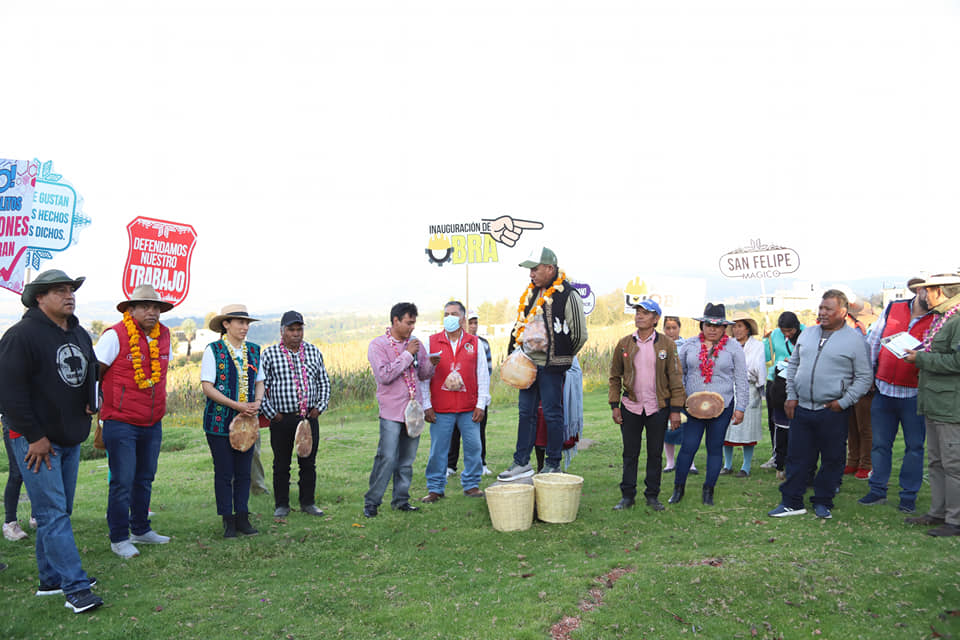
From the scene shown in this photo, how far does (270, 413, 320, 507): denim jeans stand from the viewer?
7180 mm

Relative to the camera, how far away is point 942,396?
6.25 m

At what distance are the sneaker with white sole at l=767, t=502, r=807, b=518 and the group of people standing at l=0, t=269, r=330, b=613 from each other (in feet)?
16.4

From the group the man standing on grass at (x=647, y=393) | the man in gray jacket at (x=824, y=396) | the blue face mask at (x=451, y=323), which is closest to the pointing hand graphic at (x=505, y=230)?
the blue face mask at (x=451, y=323)

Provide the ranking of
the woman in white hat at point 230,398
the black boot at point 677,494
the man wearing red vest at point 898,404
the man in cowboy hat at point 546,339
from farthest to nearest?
the black boot at point 677,494, the man in cowboy hat at point 546,339, the man wearing red vest at point 898,404, the woman in white hat at point 230,398

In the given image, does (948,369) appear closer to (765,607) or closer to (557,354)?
(765,607)

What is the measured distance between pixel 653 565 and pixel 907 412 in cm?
353

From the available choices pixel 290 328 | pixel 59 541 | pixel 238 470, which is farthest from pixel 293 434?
pixel 59 541

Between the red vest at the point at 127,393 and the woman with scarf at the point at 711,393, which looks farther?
the woman with scarf at the point at 711,393

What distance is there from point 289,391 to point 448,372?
6.10 feet

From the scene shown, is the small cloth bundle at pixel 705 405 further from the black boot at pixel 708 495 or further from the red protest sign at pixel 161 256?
the red protest sign at pixel 161 256

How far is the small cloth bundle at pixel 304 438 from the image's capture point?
7070mm

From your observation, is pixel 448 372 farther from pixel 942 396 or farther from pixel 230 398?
pixel 942 396

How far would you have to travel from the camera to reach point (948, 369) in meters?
6.11

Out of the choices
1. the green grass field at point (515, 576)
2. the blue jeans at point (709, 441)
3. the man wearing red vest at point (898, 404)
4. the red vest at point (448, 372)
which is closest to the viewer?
the green grass field at point (515, 576)
